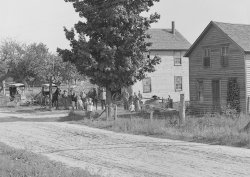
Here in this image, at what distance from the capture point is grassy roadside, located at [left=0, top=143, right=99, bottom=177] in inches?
367

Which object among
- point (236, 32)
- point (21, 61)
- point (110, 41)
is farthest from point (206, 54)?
point (21, 61)

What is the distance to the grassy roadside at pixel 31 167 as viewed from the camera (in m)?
9.33

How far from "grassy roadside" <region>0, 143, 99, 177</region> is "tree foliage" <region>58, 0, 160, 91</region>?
14.3m

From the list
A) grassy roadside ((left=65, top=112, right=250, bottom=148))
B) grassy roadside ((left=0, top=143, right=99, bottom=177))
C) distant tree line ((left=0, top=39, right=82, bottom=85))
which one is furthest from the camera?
distant tree line ((left=0, top=39, right=82, bottom=85))

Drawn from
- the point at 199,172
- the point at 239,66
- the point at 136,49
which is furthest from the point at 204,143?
the point at 239,66

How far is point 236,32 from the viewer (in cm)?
3241

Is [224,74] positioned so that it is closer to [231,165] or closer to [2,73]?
[231,165]

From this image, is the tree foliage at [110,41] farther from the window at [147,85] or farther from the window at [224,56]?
the window at [147,85]

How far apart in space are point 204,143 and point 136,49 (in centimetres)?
1243

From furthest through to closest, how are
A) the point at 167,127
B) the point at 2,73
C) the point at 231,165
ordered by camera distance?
the point at 2,73, the point at 167,127, the point at 231,165

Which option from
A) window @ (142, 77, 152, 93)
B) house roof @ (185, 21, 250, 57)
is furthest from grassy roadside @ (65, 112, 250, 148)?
window @ (142, 77, 152, 93)

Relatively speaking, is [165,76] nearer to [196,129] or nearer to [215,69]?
[215,69]

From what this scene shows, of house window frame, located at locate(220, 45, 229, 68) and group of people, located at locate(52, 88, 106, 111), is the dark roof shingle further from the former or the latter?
group of people, located at locate(52, 88, 106, 111)

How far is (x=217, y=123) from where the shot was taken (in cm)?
1903
